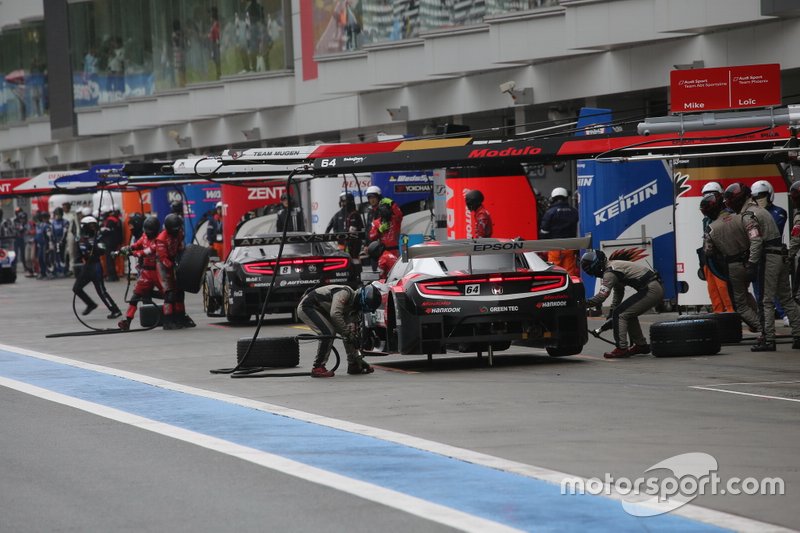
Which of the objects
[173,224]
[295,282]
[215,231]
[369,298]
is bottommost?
[295,282]

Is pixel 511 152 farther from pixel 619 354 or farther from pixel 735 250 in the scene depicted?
pixel 619 354

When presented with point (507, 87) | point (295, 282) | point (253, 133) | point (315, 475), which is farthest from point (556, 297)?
point (253, 133)

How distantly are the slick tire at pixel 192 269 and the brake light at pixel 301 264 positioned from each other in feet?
3.52

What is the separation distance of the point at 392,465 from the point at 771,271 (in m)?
8.51

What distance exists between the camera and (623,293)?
17109 millimetres

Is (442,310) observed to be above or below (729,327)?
above

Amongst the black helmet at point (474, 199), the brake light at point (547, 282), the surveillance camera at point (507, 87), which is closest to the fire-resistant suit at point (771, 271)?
the brake light at point (547, 282)

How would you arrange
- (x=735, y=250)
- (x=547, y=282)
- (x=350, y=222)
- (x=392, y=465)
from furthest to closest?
1. (x=350, y=222)
2. (x=735, y=250)
3. (x=547, y=282)
4. (x=392, y=465)

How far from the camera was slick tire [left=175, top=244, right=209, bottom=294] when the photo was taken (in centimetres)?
2459

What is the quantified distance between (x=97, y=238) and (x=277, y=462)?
55.4ft

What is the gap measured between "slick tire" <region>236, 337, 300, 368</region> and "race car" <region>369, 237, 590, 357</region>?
1.13 meters

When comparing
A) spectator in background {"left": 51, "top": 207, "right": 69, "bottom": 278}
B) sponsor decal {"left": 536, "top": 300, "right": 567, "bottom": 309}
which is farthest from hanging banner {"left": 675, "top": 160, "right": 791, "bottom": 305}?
spectator in background {"left": 51, "top": 207, "right": 69, "bottom": 278}

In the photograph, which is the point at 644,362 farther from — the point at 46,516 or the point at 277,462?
the point at 46,516

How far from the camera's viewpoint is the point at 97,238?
86.7 feet
